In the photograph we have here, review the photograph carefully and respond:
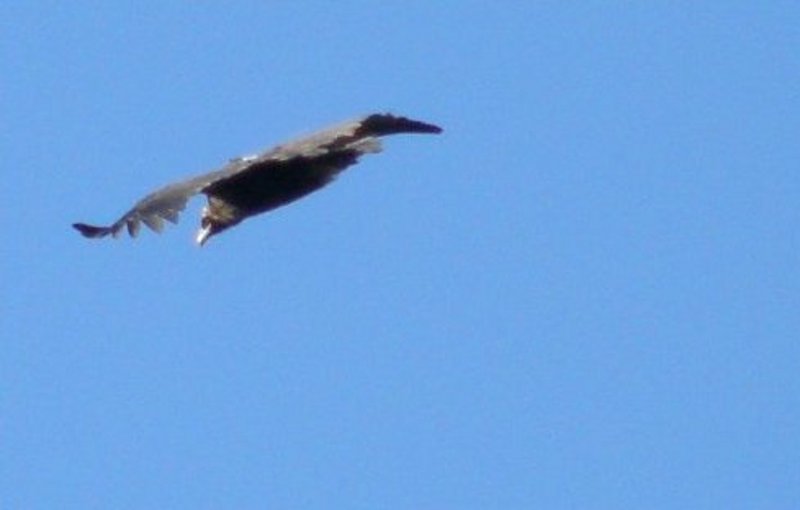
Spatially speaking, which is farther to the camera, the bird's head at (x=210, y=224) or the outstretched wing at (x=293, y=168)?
the bird's head at (x=210, y=224)

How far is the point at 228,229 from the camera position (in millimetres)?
49719

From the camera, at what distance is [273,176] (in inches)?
1934

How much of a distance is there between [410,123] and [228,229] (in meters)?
1.38

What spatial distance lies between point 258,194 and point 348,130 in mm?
720

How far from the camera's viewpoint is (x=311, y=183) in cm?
4916

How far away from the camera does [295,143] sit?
4944 cm

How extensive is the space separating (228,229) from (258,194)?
22.0 inches

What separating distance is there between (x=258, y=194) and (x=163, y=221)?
3.59 ft

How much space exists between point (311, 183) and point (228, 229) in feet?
2.76

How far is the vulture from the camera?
159 feet

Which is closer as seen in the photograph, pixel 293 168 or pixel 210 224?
pixel 293 168

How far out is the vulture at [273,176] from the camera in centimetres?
4859

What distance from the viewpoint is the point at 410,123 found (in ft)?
163

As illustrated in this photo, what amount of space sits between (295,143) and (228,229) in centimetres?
77
